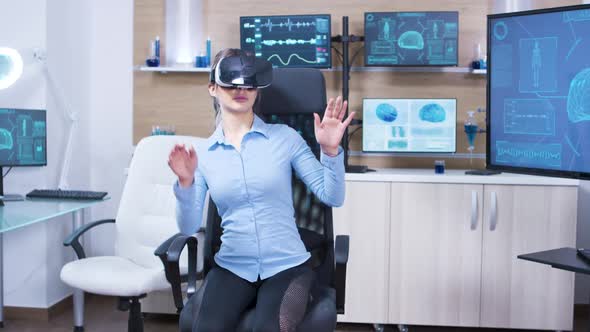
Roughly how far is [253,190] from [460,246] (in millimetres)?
1610

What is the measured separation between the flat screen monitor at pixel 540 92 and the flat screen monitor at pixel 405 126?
2.63ft

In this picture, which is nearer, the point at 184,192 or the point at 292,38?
the point at 184,192

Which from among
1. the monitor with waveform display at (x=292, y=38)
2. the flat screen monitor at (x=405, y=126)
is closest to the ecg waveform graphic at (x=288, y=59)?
the monitor with waveform display at (x=292, y=38)

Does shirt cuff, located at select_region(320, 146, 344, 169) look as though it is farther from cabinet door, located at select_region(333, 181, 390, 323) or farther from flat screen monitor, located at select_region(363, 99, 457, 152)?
flat screen monitor, located at select_region(363, 99, 457, 152)

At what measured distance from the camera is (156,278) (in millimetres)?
2775

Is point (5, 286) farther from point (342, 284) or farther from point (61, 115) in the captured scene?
point (342, 284)

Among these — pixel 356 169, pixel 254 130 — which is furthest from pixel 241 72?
pixel 356 169

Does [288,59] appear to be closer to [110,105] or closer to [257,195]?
[110,105]

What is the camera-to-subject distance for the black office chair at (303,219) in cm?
219

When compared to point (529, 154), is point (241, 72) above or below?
above

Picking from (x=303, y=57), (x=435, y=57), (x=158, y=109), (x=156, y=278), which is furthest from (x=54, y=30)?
(x=435, y=57)

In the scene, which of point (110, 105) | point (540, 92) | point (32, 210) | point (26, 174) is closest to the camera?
point (540, 92)

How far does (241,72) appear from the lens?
2172 millimetres

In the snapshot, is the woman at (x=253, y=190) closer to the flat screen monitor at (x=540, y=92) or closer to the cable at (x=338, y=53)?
the flat screen monitor at (x=540, y=92)
